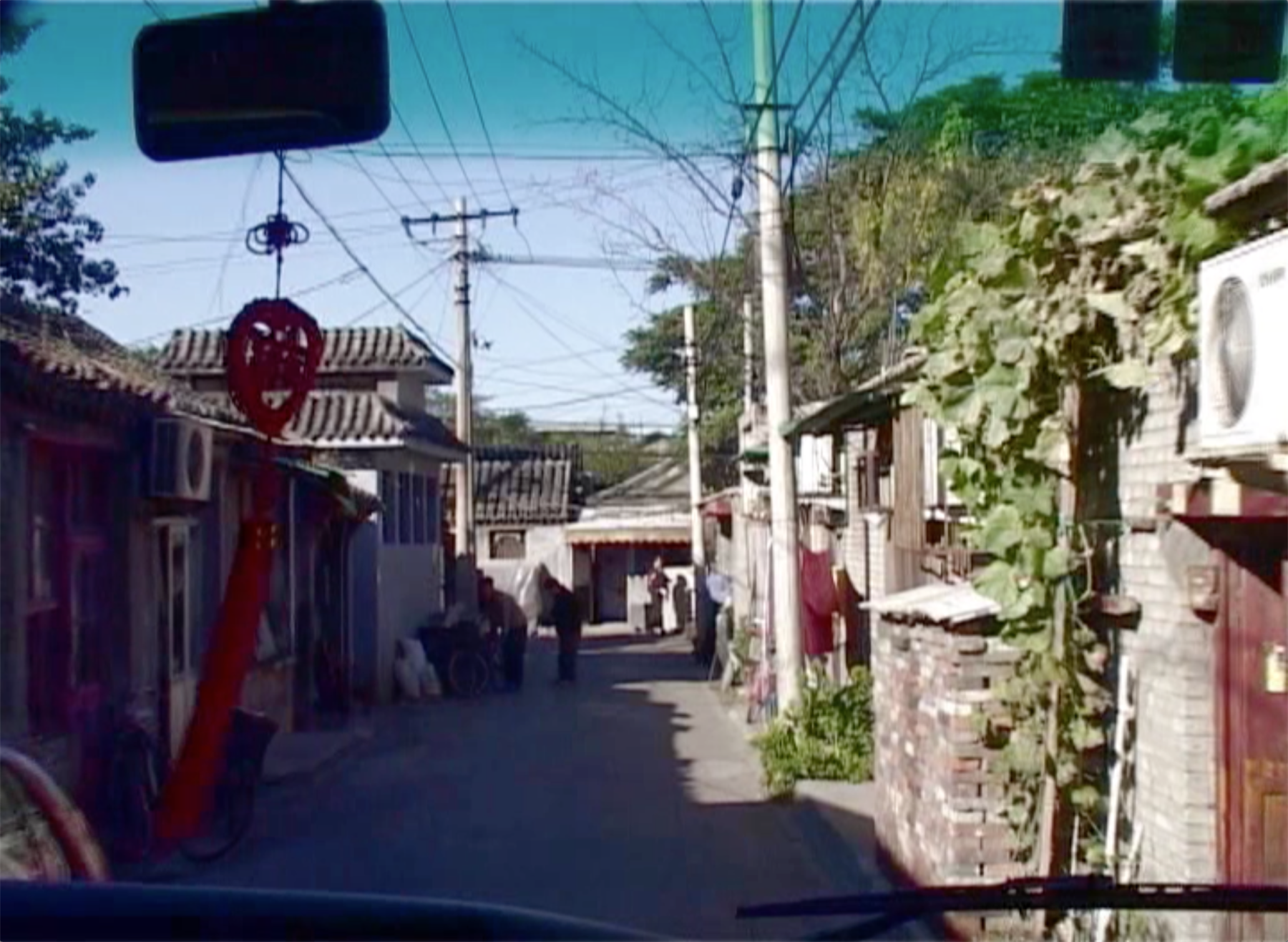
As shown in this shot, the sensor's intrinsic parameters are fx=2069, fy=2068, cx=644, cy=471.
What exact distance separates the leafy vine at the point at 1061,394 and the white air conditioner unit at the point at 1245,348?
1.07 m

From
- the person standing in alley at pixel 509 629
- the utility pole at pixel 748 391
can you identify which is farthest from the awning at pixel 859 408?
the person standing in alley at pixel 509 629

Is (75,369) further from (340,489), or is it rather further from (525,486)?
(525,486)

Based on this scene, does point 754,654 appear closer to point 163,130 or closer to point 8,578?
point 8,578

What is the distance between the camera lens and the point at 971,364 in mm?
8664

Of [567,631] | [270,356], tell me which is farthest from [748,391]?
[270,356]

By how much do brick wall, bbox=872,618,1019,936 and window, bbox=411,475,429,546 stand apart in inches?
838

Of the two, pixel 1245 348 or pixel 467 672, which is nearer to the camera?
pixel 1245 348

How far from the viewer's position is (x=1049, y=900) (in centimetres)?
343

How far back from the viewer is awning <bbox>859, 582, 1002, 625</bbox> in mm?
8758

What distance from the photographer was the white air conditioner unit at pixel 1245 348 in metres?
5.74

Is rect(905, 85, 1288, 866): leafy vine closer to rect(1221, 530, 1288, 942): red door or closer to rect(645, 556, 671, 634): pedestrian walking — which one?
rect(1221, 530, 1288, 942): red door

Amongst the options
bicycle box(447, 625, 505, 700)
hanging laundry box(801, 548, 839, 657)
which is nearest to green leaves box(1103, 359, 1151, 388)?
hanging laundry box(801, 548, 839, 657)

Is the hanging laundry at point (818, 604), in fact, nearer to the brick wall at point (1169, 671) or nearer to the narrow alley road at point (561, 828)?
the narrow alley road at point (561, 828)

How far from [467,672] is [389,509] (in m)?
2.51
